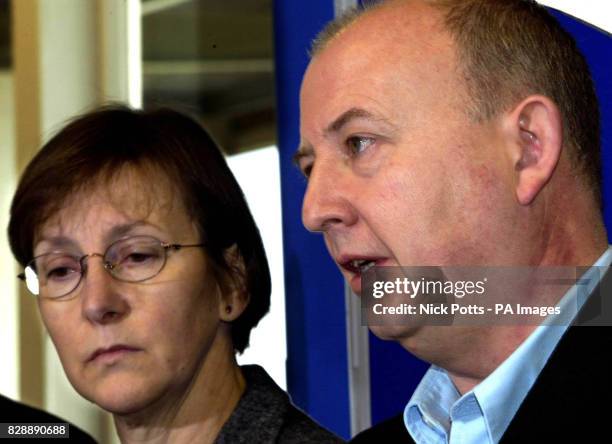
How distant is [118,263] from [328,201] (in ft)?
1.43

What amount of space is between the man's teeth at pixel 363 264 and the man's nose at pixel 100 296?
432mm

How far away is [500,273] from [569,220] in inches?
4.5

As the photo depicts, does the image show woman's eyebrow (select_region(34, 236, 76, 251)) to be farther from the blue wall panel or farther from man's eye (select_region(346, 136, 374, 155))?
man's eye (select_region(346, 136, 374, 155))

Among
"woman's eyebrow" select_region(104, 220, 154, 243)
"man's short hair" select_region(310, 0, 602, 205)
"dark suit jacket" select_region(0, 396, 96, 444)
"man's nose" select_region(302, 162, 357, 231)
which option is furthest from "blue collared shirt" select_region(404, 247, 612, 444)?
"dark suit jacket" select_region(0, 396, 96, 444)

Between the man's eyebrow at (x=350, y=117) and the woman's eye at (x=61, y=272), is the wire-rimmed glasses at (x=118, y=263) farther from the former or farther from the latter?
the man's eyebrow at (x=350, y=117)

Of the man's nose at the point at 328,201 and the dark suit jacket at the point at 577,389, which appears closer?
the dark suit jacket at the point at 577,389

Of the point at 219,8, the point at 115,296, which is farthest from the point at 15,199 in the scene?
the point at 219,8

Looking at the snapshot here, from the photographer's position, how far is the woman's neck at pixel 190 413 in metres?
1.79

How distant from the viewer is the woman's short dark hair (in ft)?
5.97

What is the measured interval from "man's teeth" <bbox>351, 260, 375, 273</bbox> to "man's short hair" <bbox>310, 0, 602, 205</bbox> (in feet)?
0.76

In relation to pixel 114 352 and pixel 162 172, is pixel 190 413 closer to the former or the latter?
pixel 114 352

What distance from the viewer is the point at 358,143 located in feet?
4.85

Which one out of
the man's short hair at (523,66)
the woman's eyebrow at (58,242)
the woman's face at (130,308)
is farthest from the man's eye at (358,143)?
the woman's eyebrow at (58,242)

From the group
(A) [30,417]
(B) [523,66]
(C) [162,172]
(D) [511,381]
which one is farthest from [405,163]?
(A) [30,417]
